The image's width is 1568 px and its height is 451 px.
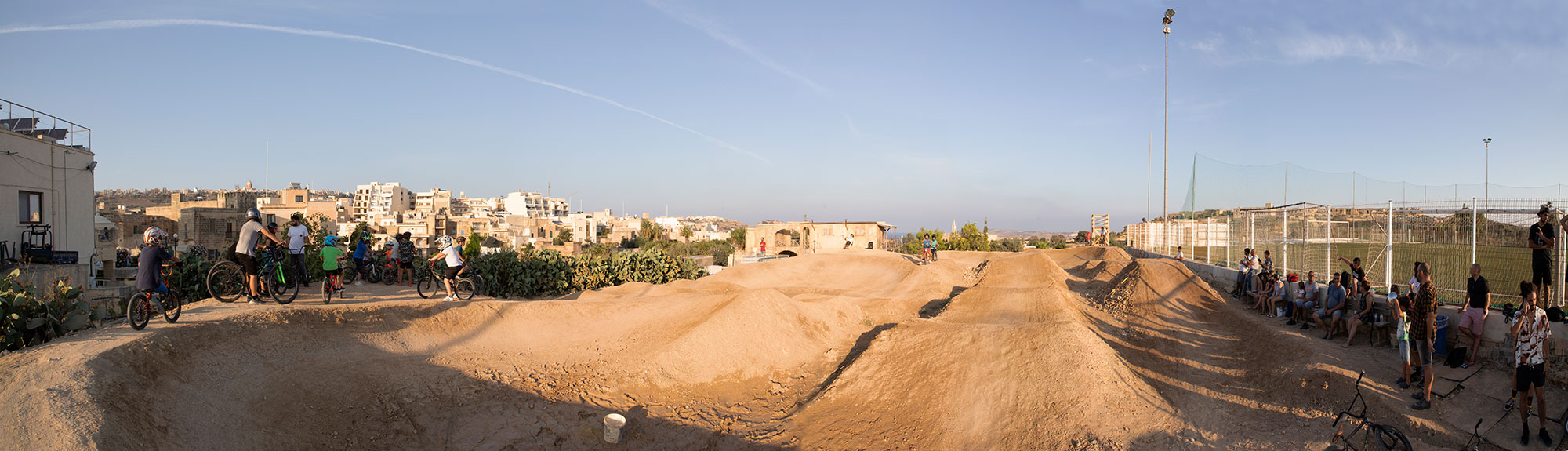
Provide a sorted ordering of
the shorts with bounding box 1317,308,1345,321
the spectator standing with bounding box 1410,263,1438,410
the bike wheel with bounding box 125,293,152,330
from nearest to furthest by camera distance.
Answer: the bike wheel with bounding box 125,293,152,330, the spectator standing with bounding box 1410,263,1438,410, the shorts with bounding box 1317,308,1345,321

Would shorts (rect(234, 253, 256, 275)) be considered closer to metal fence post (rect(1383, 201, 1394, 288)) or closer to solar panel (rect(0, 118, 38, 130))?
solar panel (rect(0, 118, 38, 130))

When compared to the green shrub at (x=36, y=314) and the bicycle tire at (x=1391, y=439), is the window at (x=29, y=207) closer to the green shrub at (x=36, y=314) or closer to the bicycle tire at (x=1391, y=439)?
the green shrub at (x=36, y=314)

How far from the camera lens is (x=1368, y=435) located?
6.90 m

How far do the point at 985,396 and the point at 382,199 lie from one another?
442 ft

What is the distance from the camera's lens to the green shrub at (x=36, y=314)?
21.6 feet

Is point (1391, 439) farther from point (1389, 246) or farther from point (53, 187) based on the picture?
point (53, 187)

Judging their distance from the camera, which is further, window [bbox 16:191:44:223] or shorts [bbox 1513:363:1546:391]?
window [bbox 16:191:44:223]

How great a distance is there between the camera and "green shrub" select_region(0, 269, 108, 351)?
659cm

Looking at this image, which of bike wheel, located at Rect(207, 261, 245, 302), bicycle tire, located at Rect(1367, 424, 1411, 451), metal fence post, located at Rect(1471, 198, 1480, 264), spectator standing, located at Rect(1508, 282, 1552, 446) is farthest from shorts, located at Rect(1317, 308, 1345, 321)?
bike wheel, located at Rect(207, 261, 245, 302)

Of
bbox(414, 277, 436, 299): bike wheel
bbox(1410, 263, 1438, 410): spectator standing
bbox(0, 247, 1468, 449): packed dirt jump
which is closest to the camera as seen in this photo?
bbox(0, 247, 1468, 449): packed dirt jump

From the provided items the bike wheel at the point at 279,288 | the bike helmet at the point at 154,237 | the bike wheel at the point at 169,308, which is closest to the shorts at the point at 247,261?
the bike wheel at the point at 279,288

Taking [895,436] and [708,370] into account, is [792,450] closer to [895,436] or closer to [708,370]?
[895,436]

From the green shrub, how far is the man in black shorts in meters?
18.3

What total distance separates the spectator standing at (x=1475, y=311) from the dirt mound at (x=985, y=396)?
4.22m
